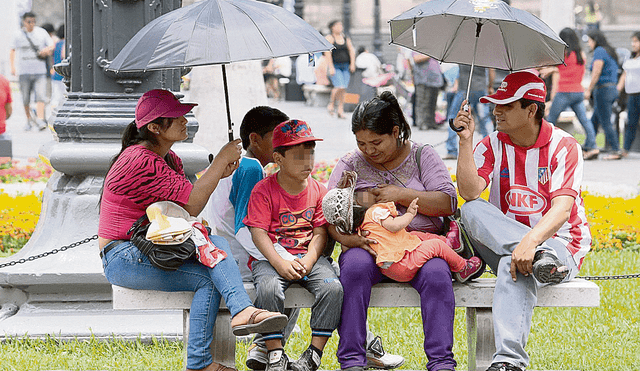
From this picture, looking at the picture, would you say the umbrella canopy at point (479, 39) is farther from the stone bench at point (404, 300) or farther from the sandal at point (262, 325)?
the sandal at point (262, 325)

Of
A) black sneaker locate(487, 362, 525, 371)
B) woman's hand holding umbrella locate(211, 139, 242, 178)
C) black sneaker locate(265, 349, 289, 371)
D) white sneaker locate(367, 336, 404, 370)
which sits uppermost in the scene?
woman's hand holding umbrella locate(211, 139, 242, 178)

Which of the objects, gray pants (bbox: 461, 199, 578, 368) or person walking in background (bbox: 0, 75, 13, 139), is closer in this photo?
gray pants (bbox: 461, 199, 578, 368)

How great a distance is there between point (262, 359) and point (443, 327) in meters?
0.87

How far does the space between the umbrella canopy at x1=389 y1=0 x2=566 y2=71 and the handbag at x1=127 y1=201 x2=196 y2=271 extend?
1298mm

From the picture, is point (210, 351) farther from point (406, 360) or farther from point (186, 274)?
point (406, 360)

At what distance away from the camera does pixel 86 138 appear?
16.8ft

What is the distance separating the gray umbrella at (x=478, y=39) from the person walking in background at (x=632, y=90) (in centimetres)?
872

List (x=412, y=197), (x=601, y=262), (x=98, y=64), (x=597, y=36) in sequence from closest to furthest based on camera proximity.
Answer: (x=412, y=197) < (x=98, y=64) < (x=601, y=262) < (x=597, y=36)

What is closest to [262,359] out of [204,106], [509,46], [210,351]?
[210,351]

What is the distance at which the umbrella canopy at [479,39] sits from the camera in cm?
395

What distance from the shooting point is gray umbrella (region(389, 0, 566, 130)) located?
395cm

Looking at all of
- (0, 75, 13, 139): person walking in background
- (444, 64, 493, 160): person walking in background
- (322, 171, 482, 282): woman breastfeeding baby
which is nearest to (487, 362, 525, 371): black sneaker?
(322, 171, 482, 282): woman breastfeeding baby

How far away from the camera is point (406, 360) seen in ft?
15.1

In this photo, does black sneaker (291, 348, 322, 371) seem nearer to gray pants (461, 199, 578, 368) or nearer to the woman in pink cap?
the woman in pink cap
